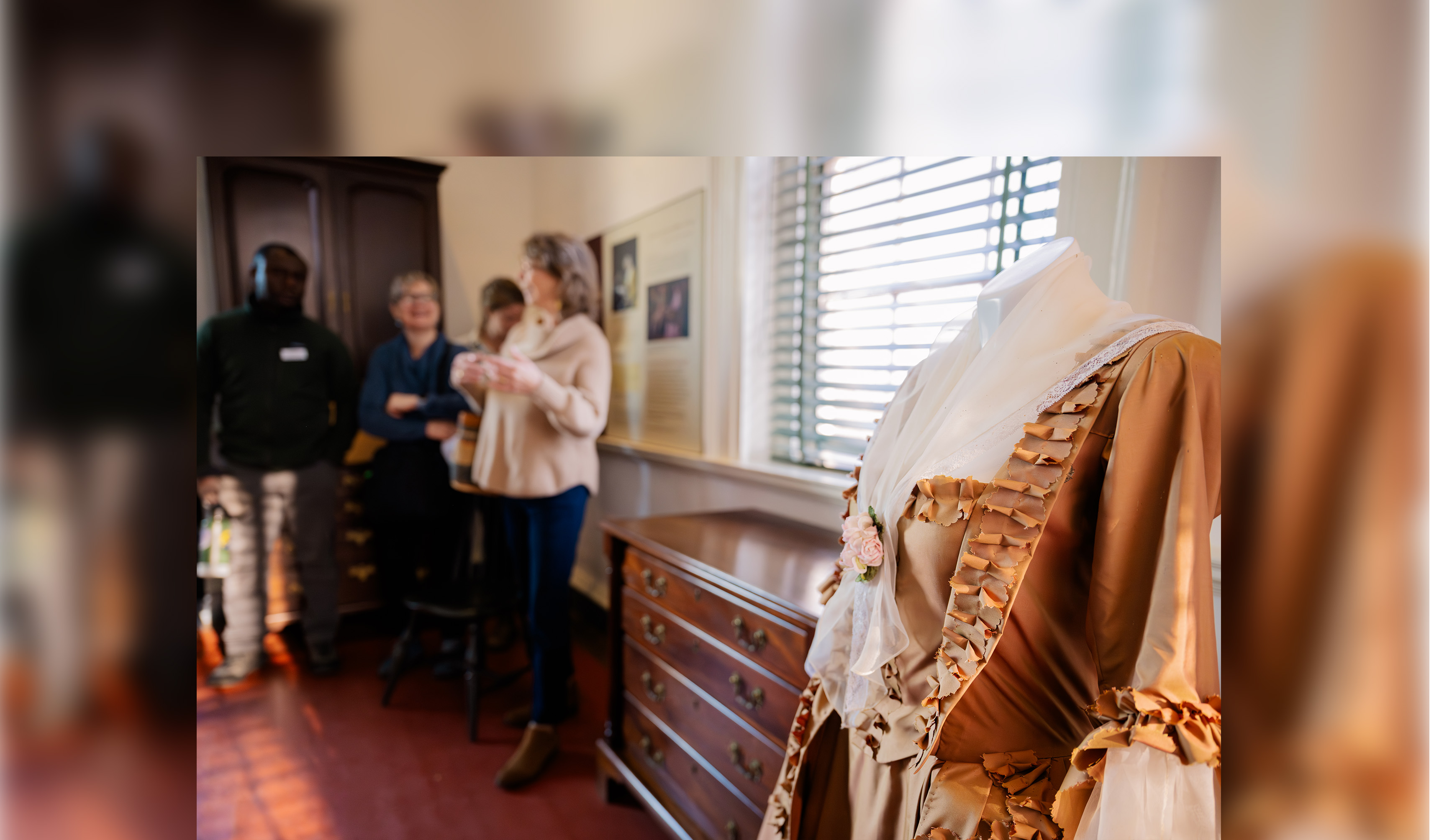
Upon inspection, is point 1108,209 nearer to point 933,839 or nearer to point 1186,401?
point 1186,401

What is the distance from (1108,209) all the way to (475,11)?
0.74m

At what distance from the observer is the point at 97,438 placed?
50cm

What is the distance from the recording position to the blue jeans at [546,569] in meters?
1.01

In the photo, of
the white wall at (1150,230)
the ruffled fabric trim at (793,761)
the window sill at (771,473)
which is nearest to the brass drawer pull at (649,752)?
the ruffled fabric trim at (793,761)

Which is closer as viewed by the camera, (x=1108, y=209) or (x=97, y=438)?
(x=97, y=438)

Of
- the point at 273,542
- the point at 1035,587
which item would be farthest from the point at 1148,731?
the point at 273,542

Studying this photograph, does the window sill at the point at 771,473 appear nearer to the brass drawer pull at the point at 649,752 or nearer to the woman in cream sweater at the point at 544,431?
the woman in cream sweater at the point at 544,431

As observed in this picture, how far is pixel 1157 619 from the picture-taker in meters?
0.54

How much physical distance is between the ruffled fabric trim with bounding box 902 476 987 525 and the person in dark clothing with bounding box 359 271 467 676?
674 mm

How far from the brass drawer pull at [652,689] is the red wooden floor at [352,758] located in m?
0.30

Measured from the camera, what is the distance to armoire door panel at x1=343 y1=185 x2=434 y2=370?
846 mm

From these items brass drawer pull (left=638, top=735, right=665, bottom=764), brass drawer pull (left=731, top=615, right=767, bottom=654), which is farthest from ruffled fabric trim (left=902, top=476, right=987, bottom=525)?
brass drawer pull (left=638, top=735, right=665, bottom=764)

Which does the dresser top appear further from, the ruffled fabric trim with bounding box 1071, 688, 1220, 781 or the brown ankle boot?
the ruffled fabric trim with bounding box 1071, 688, 1220, 781

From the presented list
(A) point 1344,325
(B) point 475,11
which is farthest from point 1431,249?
(B) point 475,11
